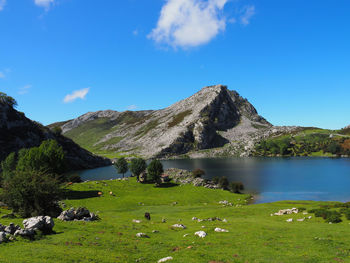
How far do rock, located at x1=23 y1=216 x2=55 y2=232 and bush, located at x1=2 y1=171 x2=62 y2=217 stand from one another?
446 inches

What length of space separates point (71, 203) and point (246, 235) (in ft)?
176

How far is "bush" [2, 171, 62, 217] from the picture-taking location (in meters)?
37.3

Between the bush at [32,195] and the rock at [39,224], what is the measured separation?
1133 centimetres

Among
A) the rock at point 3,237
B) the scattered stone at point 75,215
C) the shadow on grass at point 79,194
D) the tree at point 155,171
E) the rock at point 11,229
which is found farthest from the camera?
the tree at point 155,171

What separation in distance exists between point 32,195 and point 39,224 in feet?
45.2

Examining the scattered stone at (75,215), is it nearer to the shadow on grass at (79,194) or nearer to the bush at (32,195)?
the bush at (32,195)

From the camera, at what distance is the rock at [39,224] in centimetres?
→ 2553

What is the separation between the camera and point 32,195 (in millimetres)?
37750

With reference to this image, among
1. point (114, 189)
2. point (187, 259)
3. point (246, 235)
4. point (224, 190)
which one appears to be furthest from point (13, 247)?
point (224, 190)

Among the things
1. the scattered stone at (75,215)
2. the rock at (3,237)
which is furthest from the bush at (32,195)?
the rock at (3,237)

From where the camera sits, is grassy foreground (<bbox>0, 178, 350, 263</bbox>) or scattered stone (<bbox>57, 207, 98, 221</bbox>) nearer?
grassy foreground (<bbox>0, 178, 350, 263</bbox>)

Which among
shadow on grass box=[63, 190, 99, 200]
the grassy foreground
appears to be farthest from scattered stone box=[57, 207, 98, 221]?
shadow on grass box=[63, 190, 99, 200]

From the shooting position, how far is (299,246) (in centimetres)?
2448

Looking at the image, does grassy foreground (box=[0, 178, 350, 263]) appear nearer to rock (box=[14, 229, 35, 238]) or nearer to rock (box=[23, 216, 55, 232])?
rock (box=[14, 229, 35, 238])
